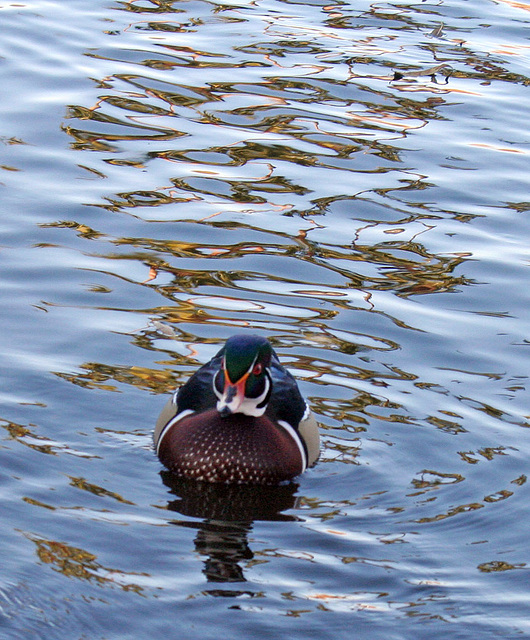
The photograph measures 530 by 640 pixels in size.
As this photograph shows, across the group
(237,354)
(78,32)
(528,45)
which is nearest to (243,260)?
(237,354)

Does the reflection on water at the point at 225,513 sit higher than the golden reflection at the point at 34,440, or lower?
lower

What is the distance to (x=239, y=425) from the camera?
720cm

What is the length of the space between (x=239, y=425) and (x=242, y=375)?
0.39 metres

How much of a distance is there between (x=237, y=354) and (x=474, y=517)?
4.90ft

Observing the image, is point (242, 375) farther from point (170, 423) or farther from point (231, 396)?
point (170, 423)

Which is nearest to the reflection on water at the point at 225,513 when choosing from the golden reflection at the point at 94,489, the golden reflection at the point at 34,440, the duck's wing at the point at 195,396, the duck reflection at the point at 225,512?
the duck reflection at the point at 225,512

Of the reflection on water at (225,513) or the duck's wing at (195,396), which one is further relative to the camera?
the duck's wing at (195,396)

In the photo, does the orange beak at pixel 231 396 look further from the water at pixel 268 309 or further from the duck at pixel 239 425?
the water at pixel 268 309

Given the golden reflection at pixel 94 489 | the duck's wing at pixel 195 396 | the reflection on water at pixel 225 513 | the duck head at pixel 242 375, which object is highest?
the duck head at pixel 242 375

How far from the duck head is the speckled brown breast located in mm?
142

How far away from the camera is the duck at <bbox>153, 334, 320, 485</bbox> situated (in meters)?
6.99

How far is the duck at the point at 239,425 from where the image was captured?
6992 mm

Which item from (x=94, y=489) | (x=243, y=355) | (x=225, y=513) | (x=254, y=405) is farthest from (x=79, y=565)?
(x=254, y=405)

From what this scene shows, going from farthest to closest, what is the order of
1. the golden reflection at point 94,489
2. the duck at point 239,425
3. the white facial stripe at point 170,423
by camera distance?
1. the white facial stripe at point 170,423
2. the duck at point 239,425
3. the golden reflection at point 94,489
